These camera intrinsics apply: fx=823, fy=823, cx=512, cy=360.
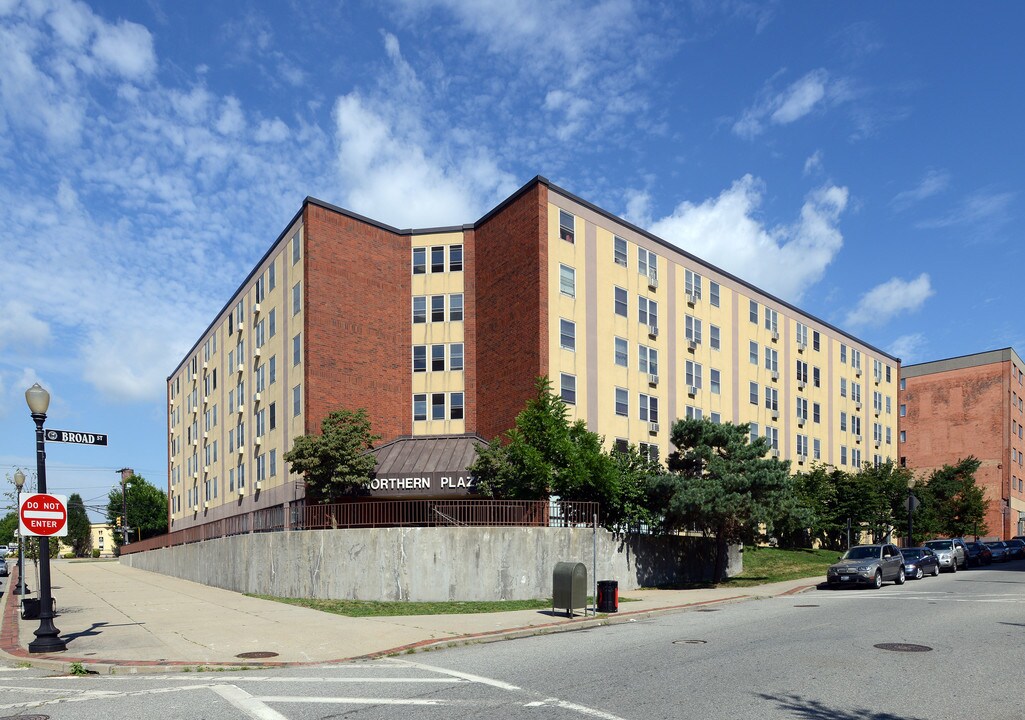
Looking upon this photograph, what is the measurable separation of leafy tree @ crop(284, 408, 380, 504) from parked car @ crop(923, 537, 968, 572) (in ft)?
84.2

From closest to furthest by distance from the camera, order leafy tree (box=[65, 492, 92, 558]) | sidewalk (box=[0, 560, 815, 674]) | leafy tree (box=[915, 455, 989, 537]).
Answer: sidewalk (box=[0, 560, 815, 674])
leafy tree (box=[915, 455, 989, 537])
leafy tree (box=[65, 492, 92, 558])

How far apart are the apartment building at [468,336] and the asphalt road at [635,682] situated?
60.0ft

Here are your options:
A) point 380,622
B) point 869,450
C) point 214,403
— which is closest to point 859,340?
point 869,450

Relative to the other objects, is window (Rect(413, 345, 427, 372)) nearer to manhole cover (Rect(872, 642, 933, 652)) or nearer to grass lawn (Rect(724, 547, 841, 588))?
grass lawn (Rect(724, 547, 841, 588))

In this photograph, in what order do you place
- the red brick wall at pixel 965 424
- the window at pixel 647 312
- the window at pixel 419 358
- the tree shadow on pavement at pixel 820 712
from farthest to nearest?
the red brick wall at pixel 965 424
the window at pixel 647 312
the window at pixel 419 358
the tree shadow on pavement at pixel 820 712

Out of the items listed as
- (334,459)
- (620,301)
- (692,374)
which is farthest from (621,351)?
(334,459)

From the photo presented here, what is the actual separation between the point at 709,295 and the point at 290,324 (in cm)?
2259

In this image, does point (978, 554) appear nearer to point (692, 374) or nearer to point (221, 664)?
point (692, 374)

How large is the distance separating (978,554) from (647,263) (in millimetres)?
23863

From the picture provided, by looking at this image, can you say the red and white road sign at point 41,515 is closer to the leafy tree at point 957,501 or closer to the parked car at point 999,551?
the parked car at point 999,551

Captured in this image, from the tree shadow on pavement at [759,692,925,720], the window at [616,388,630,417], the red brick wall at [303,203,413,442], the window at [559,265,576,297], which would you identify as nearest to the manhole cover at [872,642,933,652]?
the tree shadow on pavement at [759,692,925,720]

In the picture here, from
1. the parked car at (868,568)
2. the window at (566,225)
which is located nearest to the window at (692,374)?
the window at (566,225)

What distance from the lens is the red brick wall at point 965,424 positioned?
77.7 meters

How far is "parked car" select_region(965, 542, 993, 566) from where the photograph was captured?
4344cm
